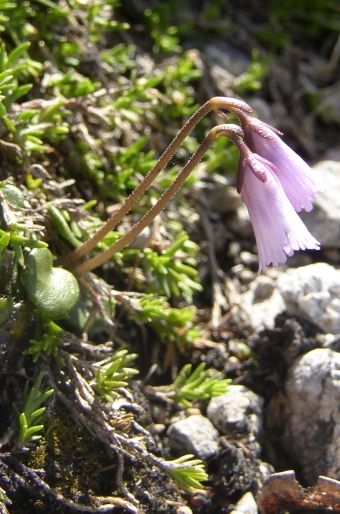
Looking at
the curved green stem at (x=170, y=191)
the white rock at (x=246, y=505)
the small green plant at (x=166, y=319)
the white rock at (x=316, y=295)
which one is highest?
the curved green stem at (x=170, y=191)

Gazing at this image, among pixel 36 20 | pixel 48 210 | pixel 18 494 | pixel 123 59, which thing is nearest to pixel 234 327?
pixel 48 210

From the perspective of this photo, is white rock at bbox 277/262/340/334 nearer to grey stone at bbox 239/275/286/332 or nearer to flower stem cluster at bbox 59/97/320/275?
grey stone at bbox 239/275/286/332

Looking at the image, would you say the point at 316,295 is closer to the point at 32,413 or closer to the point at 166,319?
the point at 166,319

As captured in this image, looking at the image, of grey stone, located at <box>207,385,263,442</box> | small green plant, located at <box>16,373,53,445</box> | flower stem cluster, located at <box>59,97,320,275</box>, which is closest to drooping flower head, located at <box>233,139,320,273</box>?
flower stem cluster, located at <box>59,97,320,275</box>

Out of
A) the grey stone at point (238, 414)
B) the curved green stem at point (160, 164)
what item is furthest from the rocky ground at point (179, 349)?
the curved green stem at point (160, 164)

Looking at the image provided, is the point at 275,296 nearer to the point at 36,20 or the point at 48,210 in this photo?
the point at 48,210

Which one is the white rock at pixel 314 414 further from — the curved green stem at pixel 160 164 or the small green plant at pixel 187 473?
the curved green stem at pixel 160 164
